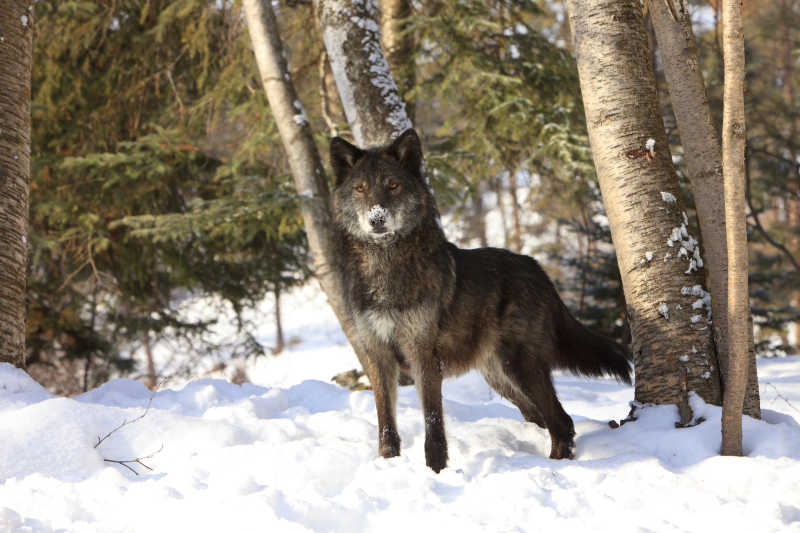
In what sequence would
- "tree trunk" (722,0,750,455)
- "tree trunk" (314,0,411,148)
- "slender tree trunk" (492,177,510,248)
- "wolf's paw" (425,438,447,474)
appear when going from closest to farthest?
"tree trunk" (722,0,750,455) < "wolf's paw" (425,438,447,474) < "tree trunk" (314,0,411,148) < "slender tree trunk" (492,177,510,248)

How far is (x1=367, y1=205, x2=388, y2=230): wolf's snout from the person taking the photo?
3619 millimetres

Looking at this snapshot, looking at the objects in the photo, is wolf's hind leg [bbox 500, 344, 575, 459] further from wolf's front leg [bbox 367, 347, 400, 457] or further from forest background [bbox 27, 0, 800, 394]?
forest background [bbox 27, 0, 800, 394]

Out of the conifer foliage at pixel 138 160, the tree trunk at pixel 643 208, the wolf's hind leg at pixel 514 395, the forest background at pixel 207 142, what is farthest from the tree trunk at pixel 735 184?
the conifer foliage at pixel 138 160

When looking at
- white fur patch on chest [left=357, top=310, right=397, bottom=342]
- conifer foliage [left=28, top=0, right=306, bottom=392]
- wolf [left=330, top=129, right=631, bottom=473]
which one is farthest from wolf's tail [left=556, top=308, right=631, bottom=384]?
conifer foliage [left=28, top=0, right=306, bottom=392]

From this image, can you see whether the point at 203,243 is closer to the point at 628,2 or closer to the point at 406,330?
the point at 406,330

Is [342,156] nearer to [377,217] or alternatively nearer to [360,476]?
[377,217]

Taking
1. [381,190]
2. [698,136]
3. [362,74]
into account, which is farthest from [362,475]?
[362,74]

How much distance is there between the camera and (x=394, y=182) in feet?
12.5

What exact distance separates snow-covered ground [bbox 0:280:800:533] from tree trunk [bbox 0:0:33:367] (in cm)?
47

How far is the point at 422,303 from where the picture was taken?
3.71 meters

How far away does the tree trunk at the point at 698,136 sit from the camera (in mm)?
3814

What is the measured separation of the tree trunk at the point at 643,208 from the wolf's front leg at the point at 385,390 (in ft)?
5.50

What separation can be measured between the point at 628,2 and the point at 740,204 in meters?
1.77

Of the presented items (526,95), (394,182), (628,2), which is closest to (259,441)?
(394,182)
